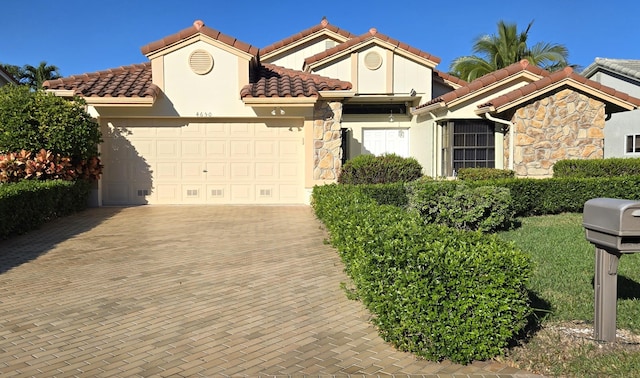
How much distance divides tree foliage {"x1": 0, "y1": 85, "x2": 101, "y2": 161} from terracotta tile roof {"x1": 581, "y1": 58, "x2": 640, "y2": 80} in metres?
21.4

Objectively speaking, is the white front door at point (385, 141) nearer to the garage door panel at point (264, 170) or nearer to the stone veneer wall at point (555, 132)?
the stone veneer wall at point (555, 132)

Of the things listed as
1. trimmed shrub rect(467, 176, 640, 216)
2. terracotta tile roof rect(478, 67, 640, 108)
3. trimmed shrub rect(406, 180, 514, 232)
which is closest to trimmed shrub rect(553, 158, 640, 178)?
→ trimmed shrub rect(467, 176, 640, 216)

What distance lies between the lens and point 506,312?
425 centimetres

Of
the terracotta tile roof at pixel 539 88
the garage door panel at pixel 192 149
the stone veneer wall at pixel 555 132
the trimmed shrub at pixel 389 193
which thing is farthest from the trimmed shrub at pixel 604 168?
the garage door panel at pixel 192 149

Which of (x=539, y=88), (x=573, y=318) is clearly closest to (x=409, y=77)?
(x=539, y=88)

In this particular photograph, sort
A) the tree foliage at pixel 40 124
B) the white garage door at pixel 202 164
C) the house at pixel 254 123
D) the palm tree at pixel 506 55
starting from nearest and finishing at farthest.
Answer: the tree foliage at pixel 40 124, the house at pixel 254 123, the white garage door at pixel 202 164, the palm tree at pixel 506 55

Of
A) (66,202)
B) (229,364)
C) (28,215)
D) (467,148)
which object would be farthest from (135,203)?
(229,364)

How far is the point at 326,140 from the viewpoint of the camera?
14469mm

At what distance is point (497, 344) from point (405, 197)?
7534mm

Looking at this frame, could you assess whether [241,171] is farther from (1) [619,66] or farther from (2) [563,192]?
(1) [619,66]

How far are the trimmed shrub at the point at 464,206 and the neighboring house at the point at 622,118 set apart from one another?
14.5 metres

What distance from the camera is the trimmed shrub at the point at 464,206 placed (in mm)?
10031

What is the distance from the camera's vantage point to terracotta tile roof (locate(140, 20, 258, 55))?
1384 cm

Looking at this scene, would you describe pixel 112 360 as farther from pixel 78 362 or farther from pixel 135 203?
pixel 135 203
